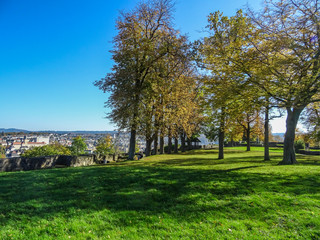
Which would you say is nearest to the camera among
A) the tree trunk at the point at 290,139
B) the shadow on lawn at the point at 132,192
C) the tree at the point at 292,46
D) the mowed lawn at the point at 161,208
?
the mowed lawn at the point at 161,208

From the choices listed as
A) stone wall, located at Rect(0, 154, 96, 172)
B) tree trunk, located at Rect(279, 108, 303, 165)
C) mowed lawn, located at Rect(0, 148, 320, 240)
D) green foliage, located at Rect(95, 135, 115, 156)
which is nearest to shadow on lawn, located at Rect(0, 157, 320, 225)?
mowed lawn, located at Rect(0, 148, 320, 240)

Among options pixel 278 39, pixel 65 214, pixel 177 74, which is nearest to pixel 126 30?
pixel 177 74

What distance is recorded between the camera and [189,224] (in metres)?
4.49

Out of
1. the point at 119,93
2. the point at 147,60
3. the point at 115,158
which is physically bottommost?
the point at 115,158

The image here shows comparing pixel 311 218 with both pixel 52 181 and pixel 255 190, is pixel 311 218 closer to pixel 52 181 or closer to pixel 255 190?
pixel 255 190

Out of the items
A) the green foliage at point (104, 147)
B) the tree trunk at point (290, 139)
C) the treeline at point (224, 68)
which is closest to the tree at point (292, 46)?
the treeline at point (224, 68)

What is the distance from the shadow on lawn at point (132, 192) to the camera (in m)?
5.30

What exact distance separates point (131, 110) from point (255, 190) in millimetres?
12106

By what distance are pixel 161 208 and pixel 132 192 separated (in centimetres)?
157

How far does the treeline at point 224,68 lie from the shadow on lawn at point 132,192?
5580 mm

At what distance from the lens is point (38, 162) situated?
12758 mm

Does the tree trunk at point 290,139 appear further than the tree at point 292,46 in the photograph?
Yes

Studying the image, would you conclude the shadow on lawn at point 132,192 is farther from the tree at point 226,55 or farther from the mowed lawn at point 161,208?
the tree at point 226,55

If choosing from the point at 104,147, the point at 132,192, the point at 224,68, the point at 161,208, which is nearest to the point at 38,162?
the point at 132,192
